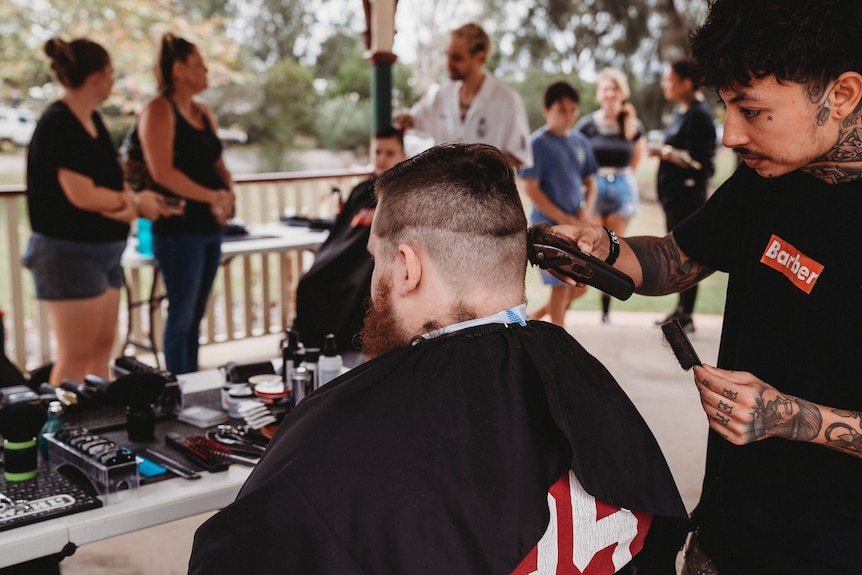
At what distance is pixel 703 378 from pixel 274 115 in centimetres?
1159

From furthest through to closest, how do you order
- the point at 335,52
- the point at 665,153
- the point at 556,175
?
1. the point at 335,52
2. the point at 665,153
3. the point at 556,175

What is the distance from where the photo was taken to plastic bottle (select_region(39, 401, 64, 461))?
1.70 m

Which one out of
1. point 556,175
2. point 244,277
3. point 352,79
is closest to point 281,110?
point 352,79

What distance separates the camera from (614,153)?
229 inches

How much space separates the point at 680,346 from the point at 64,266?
8.63ft

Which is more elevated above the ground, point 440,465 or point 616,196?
point 440,465

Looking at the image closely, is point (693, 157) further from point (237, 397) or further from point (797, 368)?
point (797, 368)

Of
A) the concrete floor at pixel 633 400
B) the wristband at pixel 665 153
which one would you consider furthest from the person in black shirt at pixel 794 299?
the wristband at pixel 665 153

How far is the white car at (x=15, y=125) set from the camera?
1034cm

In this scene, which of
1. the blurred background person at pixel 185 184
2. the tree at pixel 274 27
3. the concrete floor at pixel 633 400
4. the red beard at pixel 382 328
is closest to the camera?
the red beard at pixel 382 328

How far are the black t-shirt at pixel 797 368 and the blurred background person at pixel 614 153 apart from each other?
14.4 ft

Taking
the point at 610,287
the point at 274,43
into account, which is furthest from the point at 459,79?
the point at 274,43

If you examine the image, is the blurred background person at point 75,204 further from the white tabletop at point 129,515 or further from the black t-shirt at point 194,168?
the white tabletop at point 129,515

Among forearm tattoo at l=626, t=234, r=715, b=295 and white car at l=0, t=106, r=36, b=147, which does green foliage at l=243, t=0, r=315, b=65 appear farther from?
forearm tattoo at l=626, t=234, r=715, b=295
